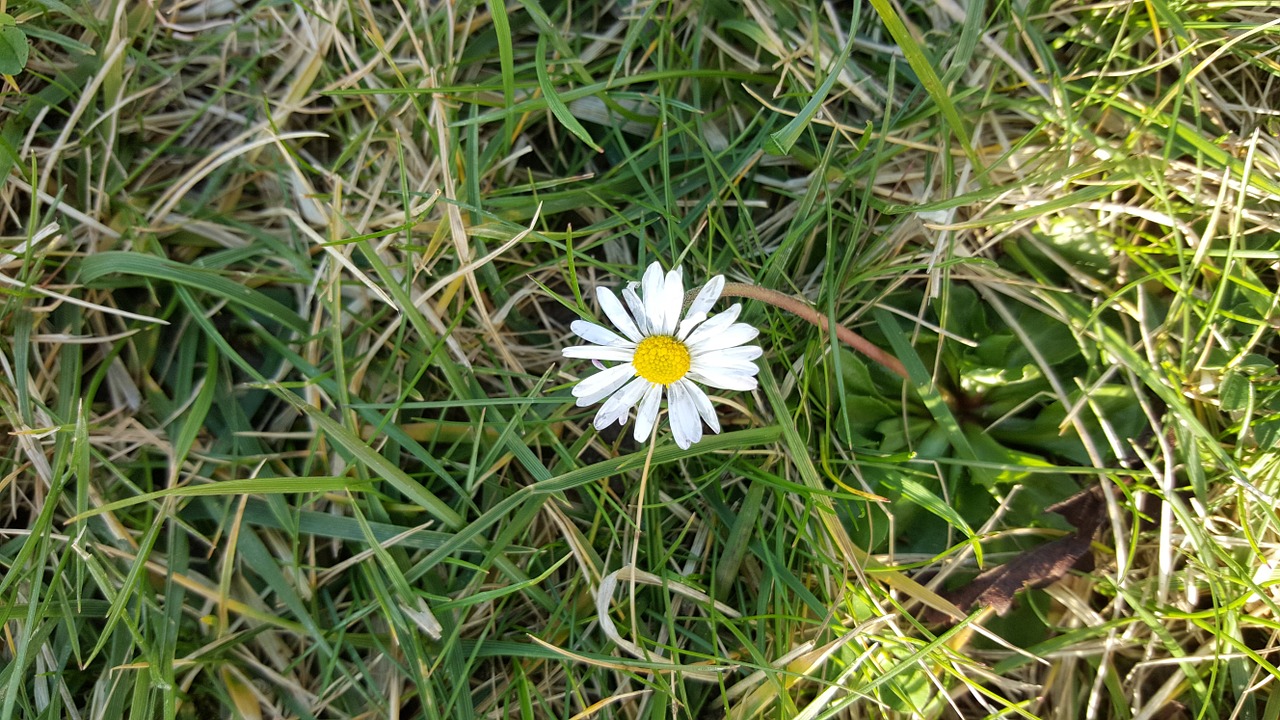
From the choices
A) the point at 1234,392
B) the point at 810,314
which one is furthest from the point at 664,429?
the point at 1234,392

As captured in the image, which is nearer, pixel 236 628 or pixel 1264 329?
pixel 1264 329

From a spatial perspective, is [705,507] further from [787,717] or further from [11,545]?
[11,545]

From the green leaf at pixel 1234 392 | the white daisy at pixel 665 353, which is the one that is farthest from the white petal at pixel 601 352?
the green leaf at pixel 1234 392

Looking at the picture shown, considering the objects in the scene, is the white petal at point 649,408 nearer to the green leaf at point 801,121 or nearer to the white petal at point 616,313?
the white petal at point 616,313

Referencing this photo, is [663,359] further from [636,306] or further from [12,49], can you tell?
[12,49]

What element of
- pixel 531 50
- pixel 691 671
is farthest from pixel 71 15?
pixel 691 671
